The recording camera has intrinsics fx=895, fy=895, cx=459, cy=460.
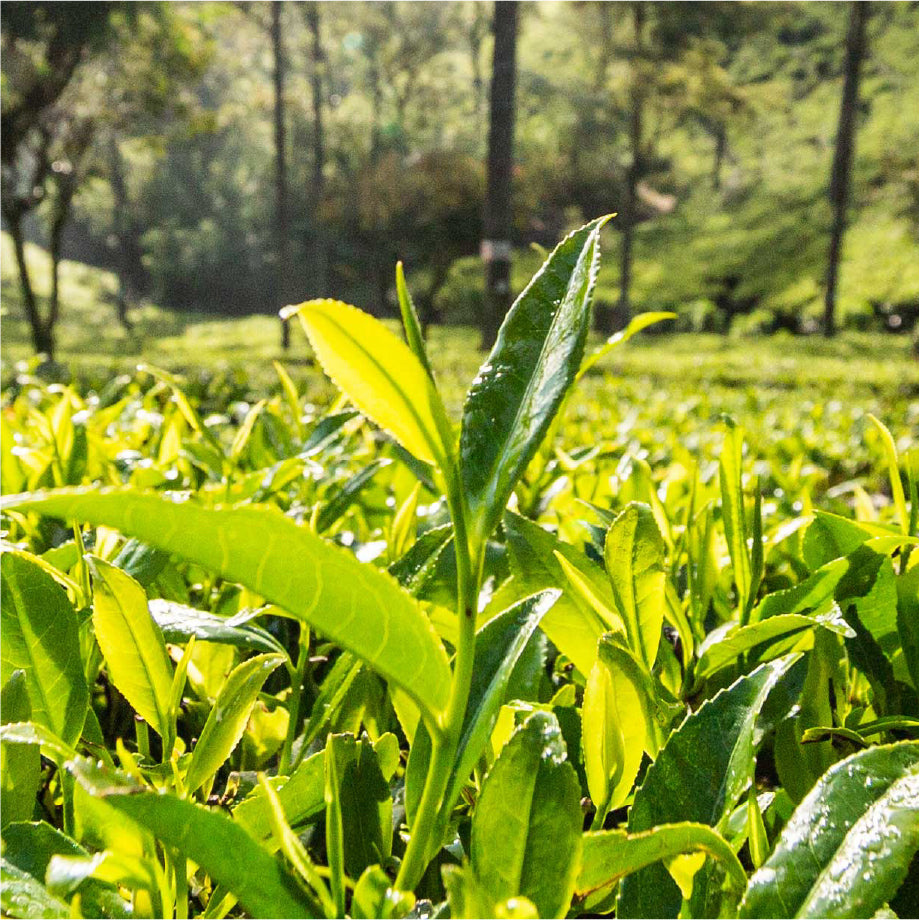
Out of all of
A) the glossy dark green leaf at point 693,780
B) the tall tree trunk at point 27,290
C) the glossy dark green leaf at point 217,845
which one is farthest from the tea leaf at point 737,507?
the tall tree trunk at point 27,290

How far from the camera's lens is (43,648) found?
627 millimetres

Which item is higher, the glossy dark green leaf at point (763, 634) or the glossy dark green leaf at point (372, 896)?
the glossy dark green leaf at point (763, 634)

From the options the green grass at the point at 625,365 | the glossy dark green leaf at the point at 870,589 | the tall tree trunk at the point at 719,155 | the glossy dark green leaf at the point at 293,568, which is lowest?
the green grass at the point at 625,365

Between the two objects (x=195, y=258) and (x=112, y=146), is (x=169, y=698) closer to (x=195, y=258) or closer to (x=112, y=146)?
(x=112, y=146)

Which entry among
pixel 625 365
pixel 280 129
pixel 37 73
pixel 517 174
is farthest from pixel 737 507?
pixel 517 174

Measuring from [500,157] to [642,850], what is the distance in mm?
10508

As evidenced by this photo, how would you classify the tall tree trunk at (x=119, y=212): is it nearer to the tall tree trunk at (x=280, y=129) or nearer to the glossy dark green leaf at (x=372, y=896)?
the tall tree trunk at (x=280, y=129)

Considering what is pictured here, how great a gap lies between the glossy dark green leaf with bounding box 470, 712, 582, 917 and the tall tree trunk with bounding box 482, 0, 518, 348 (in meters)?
9.75

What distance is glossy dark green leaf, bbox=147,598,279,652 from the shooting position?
67 cm

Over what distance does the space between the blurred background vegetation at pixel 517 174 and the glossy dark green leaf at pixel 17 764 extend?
17.7m

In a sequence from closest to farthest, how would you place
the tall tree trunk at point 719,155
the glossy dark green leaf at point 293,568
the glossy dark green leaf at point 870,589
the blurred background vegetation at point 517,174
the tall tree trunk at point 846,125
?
the glossy dark green leaf at point 293,568, the glossy dark green leaf at point 870,589, the tall tree trunk at point 846,125, the blurred background vegetation at point 517,174, the tall tree trunk at point 719,155

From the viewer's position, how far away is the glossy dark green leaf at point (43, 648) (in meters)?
0.62

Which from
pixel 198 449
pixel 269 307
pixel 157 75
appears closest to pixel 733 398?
pixel 198 449

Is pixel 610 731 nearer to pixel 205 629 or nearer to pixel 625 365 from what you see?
pixel 205 629
